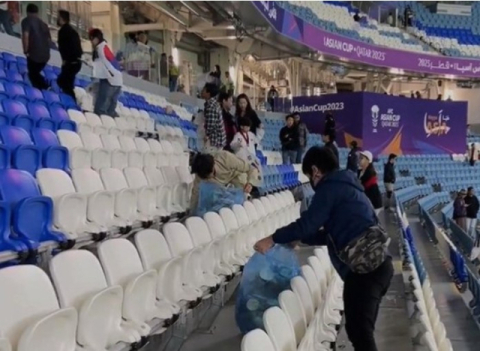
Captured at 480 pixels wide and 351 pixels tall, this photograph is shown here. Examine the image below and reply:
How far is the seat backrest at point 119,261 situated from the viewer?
2041mm

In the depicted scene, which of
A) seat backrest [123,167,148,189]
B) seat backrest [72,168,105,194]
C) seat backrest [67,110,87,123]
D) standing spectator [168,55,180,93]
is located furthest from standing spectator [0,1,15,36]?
seat backrest [72,168,105,194]

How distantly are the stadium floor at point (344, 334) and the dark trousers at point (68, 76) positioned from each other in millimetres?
2933

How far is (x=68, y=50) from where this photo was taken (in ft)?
16.9

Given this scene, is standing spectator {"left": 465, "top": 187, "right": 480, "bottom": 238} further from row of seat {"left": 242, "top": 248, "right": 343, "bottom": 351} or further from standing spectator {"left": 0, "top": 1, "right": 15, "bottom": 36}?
standing spectator {"left": 0, "top": 1, "right": 15, "bottom": 36}

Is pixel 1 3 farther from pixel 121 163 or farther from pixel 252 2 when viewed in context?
pixel 252 2

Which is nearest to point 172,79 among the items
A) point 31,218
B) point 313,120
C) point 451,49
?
point 313,120

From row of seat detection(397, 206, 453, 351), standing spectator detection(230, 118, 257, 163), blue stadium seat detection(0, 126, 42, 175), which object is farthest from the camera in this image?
standing spectator detection(230, 118, 257, 163)

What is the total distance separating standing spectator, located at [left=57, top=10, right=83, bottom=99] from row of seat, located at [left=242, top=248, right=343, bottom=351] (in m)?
3.15

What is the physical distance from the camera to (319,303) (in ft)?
8.46

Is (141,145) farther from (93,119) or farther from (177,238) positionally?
(177,238)

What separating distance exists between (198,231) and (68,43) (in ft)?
9.68

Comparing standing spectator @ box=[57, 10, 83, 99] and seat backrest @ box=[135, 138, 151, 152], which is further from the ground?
standing spectator @ box=[57, 10, 83, 99]

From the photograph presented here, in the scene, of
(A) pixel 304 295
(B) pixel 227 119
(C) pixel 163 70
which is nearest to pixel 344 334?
(A) pixel 304 295

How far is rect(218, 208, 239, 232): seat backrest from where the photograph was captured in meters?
3.37
